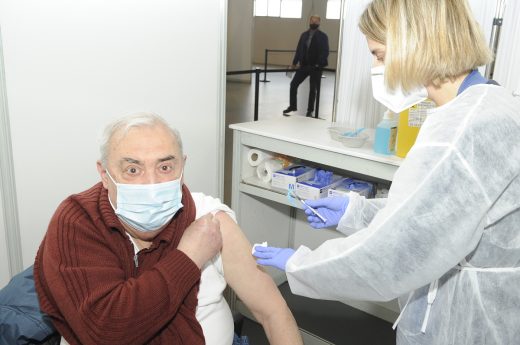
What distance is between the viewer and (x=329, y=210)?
5.00 ft

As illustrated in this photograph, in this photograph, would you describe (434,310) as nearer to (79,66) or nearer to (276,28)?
(79,66)

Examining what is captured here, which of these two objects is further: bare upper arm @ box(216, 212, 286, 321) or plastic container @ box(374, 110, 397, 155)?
plastic container @ box(374, 110, 397, 155)

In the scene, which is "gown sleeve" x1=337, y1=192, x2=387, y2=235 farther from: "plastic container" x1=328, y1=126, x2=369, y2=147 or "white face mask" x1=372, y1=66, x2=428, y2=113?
"plastic container" x1=328, y1=126, x2=369, y2=147

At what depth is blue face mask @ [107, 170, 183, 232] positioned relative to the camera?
125 cm

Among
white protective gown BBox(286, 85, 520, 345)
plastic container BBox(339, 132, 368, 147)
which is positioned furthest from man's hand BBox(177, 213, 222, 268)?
plastic container BBox(339, 132, 368, 147)

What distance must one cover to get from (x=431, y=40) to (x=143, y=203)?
31.5 inches

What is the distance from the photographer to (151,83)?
6.77 ft

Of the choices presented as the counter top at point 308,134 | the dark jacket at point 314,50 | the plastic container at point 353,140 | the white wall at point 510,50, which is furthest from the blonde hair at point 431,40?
the dark jacket at point 314,50

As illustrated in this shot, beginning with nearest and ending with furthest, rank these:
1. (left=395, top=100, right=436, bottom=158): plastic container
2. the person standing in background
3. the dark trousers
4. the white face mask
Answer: the white face mask, (left=395, top=100, right=436, bottom=158): plastic container, the person standing in background, the dark trousers

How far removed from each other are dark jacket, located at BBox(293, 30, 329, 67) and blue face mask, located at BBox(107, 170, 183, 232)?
5.55 m

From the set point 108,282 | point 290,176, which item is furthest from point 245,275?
point 290,176

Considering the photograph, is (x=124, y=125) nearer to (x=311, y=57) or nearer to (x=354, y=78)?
(x=354, y=78)

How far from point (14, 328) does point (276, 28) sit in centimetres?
1307

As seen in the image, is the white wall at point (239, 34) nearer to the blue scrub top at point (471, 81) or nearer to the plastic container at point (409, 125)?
the plastic container at point (409, 125)
